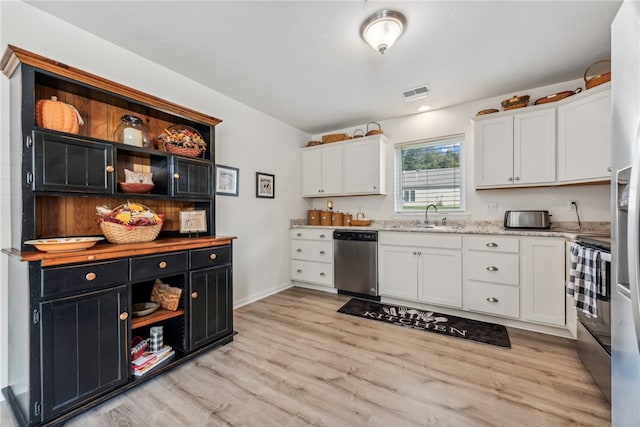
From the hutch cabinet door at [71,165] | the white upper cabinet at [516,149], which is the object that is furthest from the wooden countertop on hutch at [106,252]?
the white upper cabinet at [516,149]

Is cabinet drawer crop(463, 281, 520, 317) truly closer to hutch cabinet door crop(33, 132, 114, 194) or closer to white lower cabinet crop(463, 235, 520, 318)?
white lower cabinet crop(463, 235, 520, 318)

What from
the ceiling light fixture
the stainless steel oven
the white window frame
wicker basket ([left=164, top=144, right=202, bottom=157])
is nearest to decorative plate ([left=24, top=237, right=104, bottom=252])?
wicker basket ([left=164, top=144, right=202, bottom=157])

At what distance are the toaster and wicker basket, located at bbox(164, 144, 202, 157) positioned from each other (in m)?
3.32

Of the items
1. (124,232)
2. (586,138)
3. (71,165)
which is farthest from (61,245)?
(586,138)

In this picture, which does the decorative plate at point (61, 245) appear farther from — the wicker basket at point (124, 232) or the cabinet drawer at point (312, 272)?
the cabinet drawer at point (312, 272)

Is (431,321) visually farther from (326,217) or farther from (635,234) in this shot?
(635,234)

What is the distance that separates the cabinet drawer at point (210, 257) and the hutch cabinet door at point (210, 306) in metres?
0.05

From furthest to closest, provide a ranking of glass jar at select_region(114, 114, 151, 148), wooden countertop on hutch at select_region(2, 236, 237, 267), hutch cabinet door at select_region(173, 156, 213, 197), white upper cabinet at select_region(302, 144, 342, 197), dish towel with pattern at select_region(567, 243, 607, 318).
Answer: white upper cabinet at select_region(302, 144, 342, 197)
hutch cabinet door at select_region(173, 156, 213, 197)
glass jar at select_region(114, 114, 151, 148)
dish towel with pattern at select_region(567, 243, 607, 318)
wooden countertop on hutch at select_region(2, 236, 237, 267)

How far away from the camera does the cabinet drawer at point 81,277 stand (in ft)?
4.33

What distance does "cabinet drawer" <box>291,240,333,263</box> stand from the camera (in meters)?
3.62

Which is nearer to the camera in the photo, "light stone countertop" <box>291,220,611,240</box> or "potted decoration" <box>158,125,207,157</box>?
"potted decoration" <box>158,125,207,157</box>

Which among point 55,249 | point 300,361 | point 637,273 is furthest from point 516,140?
point 55,249

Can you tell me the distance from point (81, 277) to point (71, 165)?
0.69 metres

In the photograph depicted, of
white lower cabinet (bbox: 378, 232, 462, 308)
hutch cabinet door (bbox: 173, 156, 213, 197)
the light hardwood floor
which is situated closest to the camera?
the light hardwood floor
